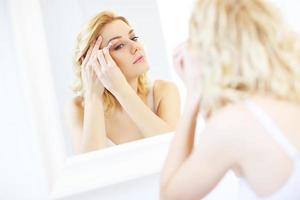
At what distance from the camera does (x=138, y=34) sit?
1.51 meters

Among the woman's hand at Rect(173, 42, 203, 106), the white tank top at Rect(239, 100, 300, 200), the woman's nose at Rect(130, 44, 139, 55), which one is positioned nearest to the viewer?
the white tank top at Rect(239, 100, 300, 200)

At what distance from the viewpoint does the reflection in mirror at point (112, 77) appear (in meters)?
1.46

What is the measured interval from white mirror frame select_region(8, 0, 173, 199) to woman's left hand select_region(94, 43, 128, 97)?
0.59ft

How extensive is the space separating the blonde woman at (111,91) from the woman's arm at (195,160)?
1.64 feet

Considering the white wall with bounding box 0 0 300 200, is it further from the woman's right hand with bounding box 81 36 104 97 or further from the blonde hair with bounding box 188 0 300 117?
the blonde hair with bounding box 188 0 300 117

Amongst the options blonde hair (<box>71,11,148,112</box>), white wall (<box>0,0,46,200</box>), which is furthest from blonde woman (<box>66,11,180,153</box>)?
white wall (<box>0,0,46,200</box>)

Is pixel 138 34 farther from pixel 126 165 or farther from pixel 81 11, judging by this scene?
pixel 126 165

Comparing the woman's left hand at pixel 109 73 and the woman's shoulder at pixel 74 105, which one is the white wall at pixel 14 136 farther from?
the woman's left hand at pixel 109 73

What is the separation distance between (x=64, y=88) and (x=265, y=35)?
2.59 feet

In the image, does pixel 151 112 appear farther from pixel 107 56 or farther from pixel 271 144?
pixel 271 144

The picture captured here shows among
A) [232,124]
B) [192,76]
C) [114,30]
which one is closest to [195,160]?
[232,124]

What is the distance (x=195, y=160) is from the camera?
891 millimetres

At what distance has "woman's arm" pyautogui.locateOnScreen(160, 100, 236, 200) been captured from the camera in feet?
2.81

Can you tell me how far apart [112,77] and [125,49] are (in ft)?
0.38
